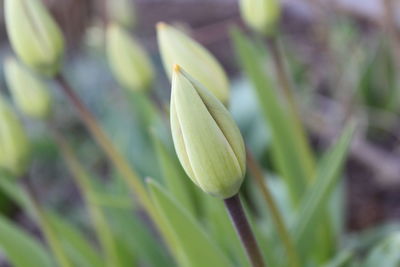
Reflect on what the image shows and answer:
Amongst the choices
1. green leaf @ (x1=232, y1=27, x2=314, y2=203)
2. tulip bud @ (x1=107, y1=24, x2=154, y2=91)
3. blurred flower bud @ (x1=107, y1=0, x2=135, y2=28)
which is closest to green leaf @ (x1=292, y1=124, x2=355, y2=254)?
green leaf @ (x1=232, y1=27, x2=314, y2=203)

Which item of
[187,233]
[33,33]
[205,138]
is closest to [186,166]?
[205,138]

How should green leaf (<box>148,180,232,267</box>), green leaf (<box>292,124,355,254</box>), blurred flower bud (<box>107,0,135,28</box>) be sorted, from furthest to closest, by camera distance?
blurred flower bud (<box>107,0,135,28</box>) < green leaf (<box>292,124,355,254</box>) < green leaf (<box>148,180,232,267</box>)

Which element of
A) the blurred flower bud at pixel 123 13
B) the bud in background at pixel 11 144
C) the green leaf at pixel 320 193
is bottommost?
the green leaf at pixel 320 193

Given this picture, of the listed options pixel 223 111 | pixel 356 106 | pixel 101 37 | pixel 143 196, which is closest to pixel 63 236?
pixel 143 196

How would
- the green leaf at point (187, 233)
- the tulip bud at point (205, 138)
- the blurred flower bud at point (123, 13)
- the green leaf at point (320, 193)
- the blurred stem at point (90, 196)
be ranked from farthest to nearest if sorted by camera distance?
the blurred flower bud at point (123, 13) < the blurred stem at point (90, 196) < the green leaf at point (320, 193) < the green leaf at point (187, 233) < the tulip bud at point (205, 138)

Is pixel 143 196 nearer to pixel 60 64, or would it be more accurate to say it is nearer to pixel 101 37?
pixel 60 64

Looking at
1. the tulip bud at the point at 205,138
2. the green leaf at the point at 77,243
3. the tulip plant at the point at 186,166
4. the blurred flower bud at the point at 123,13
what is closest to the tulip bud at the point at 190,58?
the tulip plant at the point at 186,166

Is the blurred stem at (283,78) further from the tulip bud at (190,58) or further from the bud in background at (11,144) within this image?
the bud in background at (11,144)

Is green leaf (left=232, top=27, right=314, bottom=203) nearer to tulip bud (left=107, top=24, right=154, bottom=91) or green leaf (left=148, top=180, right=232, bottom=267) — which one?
tulip bud (left=107, top=24, right=154, bottom=91)
